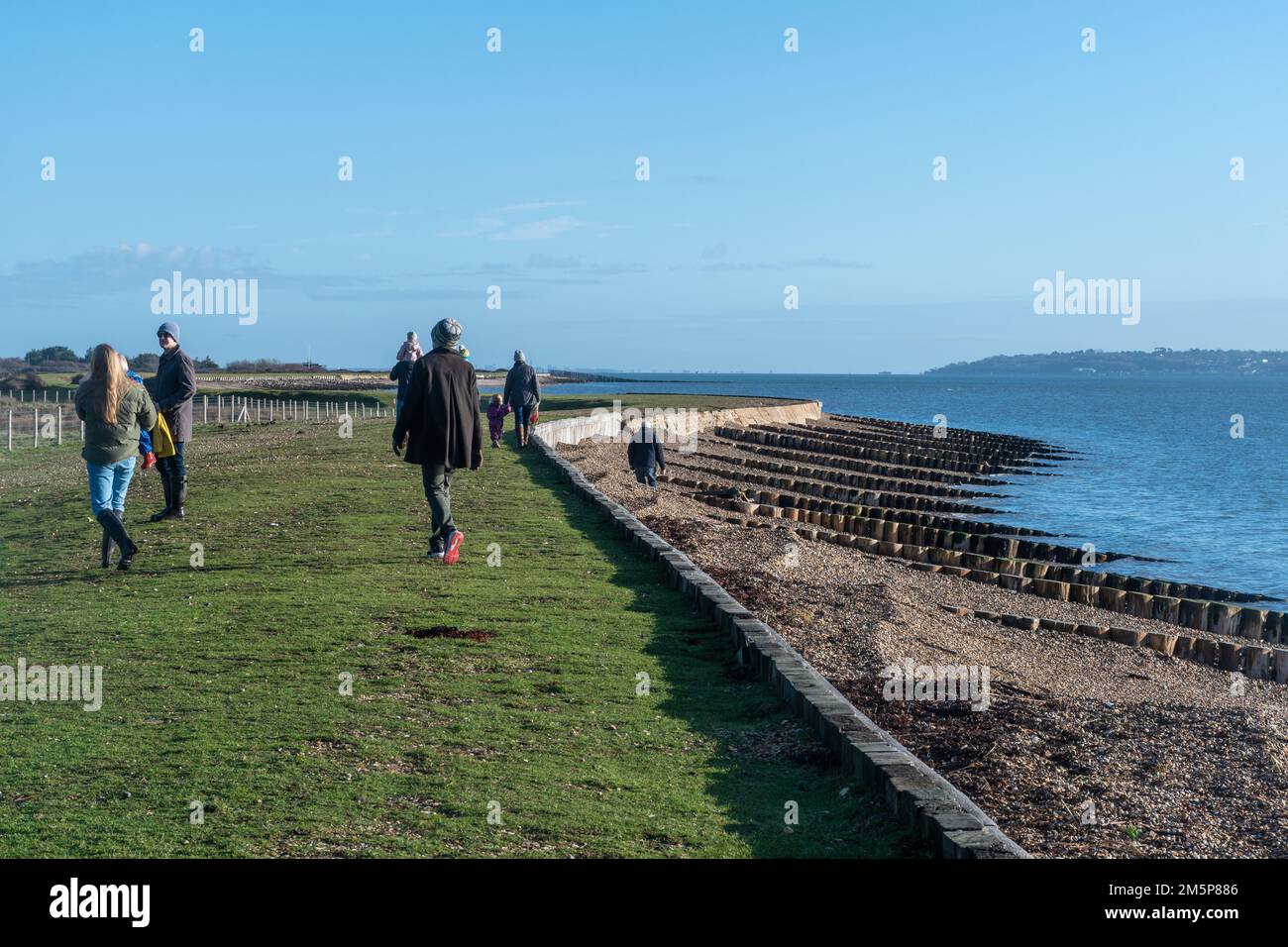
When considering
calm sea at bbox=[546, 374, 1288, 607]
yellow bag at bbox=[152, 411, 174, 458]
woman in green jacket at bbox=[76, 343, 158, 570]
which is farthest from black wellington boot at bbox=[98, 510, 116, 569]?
calm sea at bbox=[546, 374, 1288, 607]

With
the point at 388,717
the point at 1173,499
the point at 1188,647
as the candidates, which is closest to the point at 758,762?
the point at 388,717

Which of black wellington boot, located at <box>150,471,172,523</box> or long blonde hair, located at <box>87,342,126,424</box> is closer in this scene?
long blonde hair, located at <box>87,342,126,424</box>

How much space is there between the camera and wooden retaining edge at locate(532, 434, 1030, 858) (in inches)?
207

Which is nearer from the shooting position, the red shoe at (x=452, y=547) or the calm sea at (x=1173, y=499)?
the red shoe at (x=452, y=547)

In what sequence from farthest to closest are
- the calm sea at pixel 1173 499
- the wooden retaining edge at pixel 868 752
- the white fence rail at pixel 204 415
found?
the white fence rail at pixel 204 415
the calm sea at pixel 1173 499
the wooden retaining edge at pixel 868 752

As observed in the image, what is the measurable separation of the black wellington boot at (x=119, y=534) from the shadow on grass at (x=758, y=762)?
4681 mm

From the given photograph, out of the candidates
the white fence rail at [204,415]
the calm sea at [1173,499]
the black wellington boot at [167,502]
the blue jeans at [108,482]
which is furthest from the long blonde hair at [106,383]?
the calm sea at [1173,499]

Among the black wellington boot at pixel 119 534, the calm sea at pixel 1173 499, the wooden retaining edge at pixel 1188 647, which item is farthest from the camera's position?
the calm sea at pixel 1173 499

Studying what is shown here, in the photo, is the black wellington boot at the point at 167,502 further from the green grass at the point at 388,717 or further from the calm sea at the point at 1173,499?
the calm sea at the point at 1173,499

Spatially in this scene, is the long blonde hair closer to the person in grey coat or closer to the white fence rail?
the person in grey coat

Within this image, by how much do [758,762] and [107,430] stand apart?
294 inches

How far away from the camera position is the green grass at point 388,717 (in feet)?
17.6

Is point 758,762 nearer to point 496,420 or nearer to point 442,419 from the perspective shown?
point 442,419

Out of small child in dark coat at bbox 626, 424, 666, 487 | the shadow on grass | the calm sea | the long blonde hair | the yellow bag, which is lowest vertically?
the calm sea
